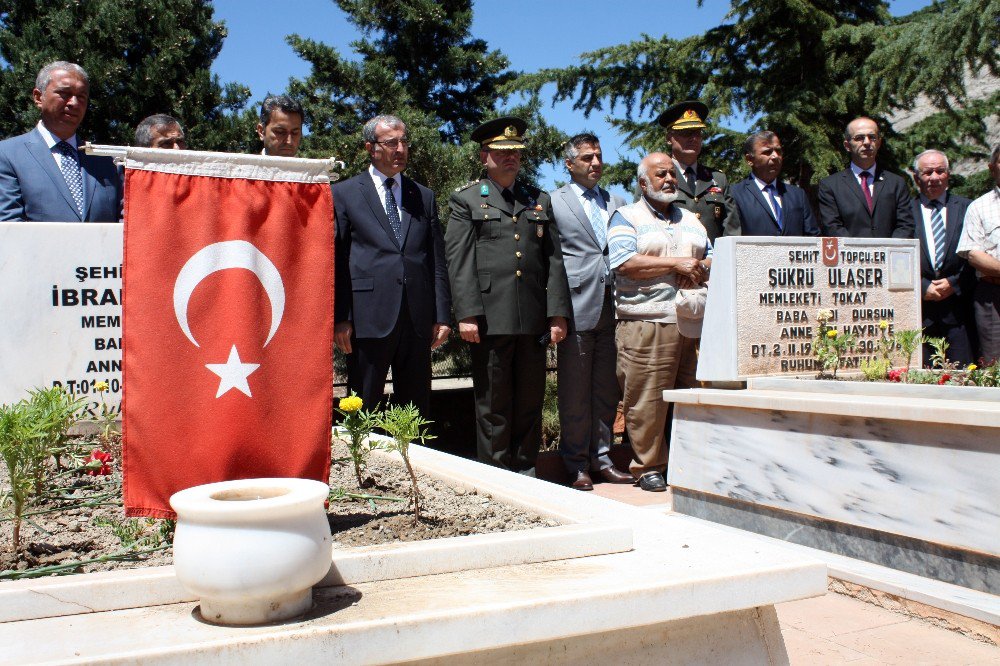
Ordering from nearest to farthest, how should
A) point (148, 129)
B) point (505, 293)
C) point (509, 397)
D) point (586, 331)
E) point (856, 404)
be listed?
point (856, 404) → point (148, 129) → point (505, 293) → point (509, 397) → point (586, 331)

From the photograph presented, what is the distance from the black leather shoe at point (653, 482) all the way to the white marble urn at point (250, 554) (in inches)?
164

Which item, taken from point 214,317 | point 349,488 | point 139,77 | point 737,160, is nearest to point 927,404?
point 349,488

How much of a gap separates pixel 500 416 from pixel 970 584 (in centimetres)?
282

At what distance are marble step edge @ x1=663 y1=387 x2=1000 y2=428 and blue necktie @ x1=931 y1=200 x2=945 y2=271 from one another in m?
2.42

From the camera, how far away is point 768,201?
6.10 meters

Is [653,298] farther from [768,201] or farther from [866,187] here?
[866,187]

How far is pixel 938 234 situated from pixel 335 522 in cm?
516

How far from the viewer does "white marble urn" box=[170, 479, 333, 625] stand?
1691 mm

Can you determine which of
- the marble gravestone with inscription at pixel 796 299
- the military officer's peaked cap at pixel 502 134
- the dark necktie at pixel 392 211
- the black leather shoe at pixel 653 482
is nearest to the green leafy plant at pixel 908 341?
the marble gravestone with inscription at pixel 796 299

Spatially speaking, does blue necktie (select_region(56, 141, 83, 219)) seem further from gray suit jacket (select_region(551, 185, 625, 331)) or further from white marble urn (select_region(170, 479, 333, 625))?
white marble urn (select_region(170, 479, 333, 625))

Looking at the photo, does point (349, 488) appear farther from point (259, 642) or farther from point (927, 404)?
point (927, 404)

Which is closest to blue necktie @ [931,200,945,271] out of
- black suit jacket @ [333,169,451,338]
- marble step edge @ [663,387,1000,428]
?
marble step edge @ [663,387,1000,428]

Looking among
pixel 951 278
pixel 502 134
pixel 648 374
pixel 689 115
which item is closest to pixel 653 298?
pixel 648 374

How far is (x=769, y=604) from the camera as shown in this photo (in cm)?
214
